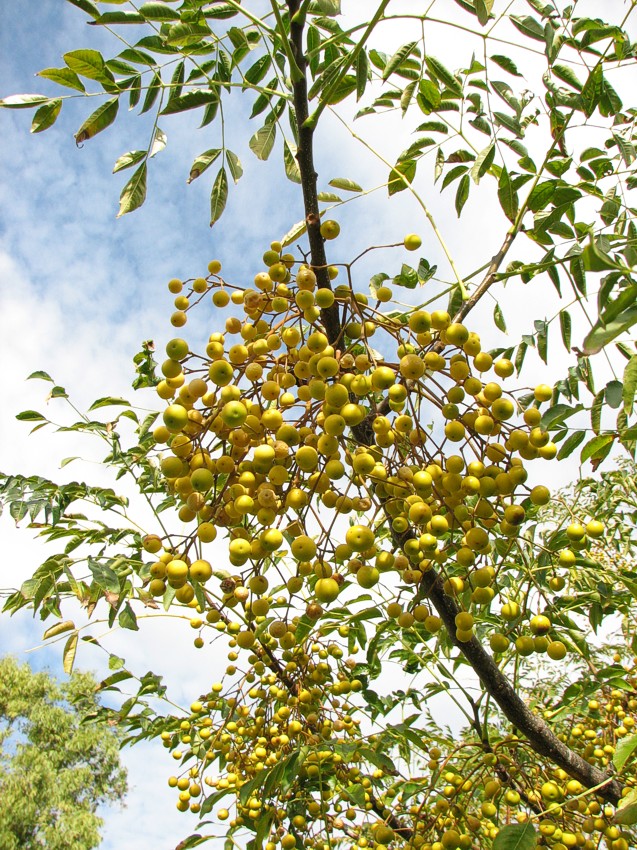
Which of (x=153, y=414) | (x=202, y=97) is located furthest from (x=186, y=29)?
(x=153, y=414)

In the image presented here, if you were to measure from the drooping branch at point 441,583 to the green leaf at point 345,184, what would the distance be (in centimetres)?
27

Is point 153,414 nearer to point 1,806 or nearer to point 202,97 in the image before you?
point 202,97

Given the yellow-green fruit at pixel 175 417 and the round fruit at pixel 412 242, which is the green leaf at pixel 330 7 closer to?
the round fruit at pixel 412 242

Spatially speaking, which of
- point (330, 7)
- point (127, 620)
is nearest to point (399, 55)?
point (330, 7)

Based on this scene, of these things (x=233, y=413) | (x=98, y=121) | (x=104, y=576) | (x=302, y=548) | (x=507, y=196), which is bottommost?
(x=302, y=548)

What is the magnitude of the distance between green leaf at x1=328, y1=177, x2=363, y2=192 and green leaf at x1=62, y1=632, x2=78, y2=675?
5.30ft

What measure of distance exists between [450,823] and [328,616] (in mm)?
793

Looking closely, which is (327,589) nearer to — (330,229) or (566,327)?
(330,229)

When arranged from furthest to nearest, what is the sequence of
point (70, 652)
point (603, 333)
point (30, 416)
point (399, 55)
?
1. point (30, 416)
2. point (70, 652)
3. point (399, 55)
4. point (603, 333)

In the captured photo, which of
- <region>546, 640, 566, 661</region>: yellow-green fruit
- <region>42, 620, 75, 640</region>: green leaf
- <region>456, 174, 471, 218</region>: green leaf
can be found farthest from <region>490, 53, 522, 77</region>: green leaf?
<region>42, 620, 75, 640</region>: green leaf

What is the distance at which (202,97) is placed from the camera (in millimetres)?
1513

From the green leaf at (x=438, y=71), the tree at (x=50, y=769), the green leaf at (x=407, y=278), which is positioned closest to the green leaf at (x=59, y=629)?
the green leaf at (x=407, y=278)

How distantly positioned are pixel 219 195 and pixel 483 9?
0.81 meters

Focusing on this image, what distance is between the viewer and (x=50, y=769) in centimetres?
1684
